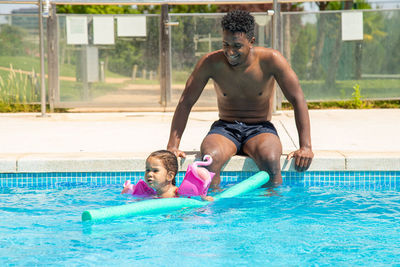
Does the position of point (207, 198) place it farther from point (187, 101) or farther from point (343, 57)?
point (343, 57)

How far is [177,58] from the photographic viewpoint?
1102 cm

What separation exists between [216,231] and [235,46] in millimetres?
1692

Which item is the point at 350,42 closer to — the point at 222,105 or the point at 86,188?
the point at 222,105

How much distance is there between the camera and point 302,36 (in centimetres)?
1113

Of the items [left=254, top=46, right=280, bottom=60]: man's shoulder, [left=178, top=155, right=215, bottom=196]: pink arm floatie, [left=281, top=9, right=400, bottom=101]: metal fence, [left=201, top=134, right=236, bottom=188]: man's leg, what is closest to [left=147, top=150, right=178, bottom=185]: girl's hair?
[left=178, top=155, right=215, bottom=196]: pink arm floatie

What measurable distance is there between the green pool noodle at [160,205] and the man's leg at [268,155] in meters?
0.13

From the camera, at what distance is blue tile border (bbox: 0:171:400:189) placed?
5.70 meters

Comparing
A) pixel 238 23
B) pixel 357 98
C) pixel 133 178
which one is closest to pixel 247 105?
pixel 238 23

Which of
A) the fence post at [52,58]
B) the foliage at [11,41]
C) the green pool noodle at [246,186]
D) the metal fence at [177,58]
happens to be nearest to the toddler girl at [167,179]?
the green pool noodle at [246,186]

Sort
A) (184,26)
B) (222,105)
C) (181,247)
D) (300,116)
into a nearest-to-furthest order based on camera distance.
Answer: (181,247), (300,116), (222,105), (184,26)

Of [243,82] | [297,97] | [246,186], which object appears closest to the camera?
[246,186]

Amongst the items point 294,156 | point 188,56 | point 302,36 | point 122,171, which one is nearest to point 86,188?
point 122,171

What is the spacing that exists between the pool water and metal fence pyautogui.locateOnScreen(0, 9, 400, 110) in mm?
5702

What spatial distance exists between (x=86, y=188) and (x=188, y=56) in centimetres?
581
